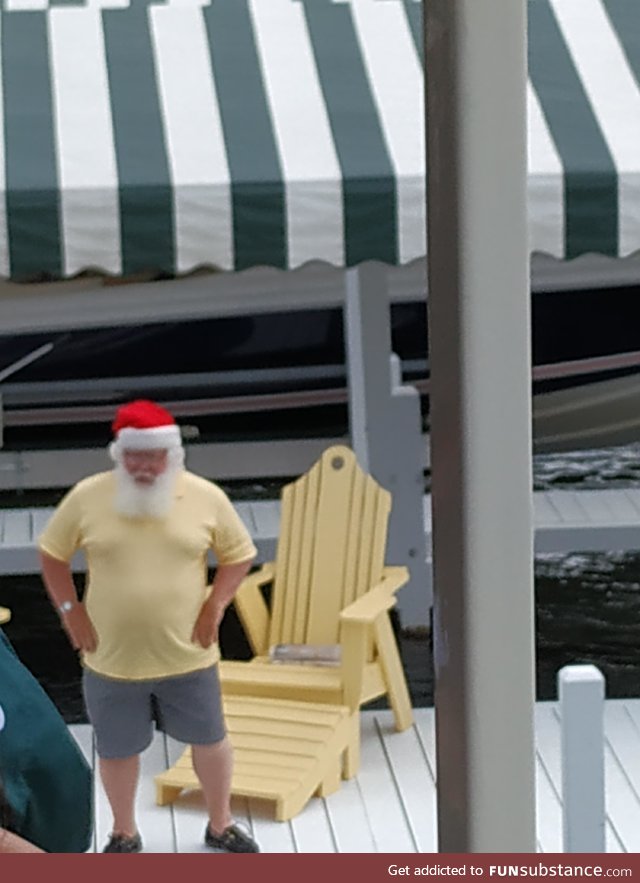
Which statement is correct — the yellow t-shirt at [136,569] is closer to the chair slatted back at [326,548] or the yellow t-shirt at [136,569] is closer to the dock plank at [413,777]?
the dock plank at [413,777]

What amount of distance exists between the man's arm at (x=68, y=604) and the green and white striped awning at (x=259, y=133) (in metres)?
1.30

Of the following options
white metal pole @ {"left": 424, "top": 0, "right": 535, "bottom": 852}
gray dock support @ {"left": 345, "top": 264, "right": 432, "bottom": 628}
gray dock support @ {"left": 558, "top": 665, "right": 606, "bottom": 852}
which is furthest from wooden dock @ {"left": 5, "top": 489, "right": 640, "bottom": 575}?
white metal pole @ {"left": 424, "top": 0, "right": 535, "bottom": 852}

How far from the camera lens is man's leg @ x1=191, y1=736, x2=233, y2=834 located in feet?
13.7

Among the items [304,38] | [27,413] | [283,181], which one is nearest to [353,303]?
[304,38]

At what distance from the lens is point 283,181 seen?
5.05m

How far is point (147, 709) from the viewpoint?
4.13m

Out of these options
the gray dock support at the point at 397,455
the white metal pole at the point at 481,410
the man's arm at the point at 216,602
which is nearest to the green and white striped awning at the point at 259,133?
the man's arm at the point at 216,602

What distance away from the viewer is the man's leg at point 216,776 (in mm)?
4168

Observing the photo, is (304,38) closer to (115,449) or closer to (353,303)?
(353,303)

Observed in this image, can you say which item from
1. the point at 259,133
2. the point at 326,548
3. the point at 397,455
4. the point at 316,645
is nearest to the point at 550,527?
the point at 397,455

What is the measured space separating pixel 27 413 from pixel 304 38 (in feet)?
12.4

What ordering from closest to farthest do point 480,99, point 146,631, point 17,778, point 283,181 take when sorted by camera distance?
point 480,99
point 17,778
point 146,631
point 283,181

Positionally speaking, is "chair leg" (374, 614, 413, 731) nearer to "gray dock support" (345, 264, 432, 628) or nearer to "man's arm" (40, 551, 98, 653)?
"man's arm" (40, 551, 98, 653)

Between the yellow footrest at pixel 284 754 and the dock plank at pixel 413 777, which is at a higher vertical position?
the yellow footrest at pixel 284 754
